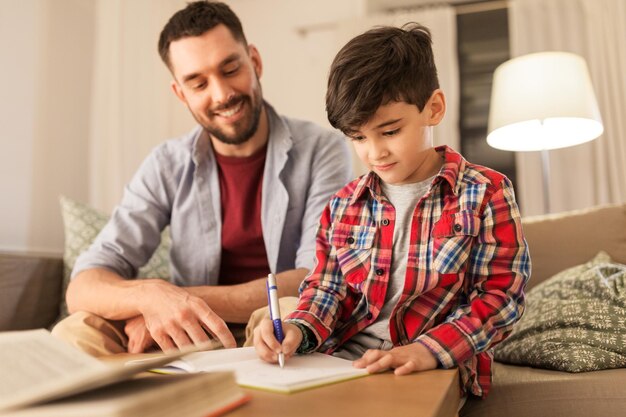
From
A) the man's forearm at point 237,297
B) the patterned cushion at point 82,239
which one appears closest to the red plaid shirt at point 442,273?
the man's forearm at point 237,297

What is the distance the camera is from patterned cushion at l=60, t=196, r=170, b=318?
188 cm

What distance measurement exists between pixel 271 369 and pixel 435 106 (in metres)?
0.52

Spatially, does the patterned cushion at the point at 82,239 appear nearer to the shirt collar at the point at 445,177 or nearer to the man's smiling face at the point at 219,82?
the man's smiling face at the point at 219,82

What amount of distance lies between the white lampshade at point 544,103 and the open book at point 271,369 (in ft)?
5.68

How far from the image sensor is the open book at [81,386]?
456mm

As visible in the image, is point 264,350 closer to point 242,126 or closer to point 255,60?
point 242,126

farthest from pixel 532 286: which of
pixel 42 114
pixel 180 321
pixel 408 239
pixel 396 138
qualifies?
pixel 42 114

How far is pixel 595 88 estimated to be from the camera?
322cm

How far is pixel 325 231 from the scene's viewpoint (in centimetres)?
107

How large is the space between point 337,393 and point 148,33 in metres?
2.71

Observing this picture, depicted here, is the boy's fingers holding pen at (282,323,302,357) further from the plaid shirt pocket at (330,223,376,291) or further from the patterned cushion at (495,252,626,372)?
the patterned cushion at (495,252,626,372)

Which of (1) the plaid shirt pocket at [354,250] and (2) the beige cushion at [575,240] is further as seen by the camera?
(2) the beige cushion at [575,240]

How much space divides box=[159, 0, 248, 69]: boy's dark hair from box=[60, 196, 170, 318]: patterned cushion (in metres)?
0.66

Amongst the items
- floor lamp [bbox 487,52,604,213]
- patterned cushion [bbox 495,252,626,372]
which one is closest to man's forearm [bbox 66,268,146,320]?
patterned cushion [bbox 495,252,626,372]
